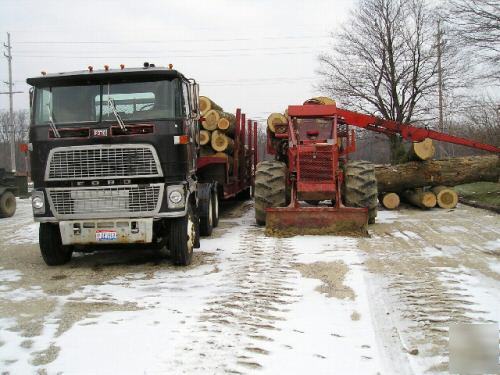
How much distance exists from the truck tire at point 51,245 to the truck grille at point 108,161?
3.08 feet

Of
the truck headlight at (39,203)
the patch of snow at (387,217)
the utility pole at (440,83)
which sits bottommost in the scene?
the patch of snow at (387,217)

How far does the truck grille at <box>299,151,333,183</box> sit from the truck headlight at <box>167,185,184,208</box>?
393 cm

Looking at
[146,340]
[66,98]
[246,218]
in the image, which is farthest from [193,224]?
[246,218]

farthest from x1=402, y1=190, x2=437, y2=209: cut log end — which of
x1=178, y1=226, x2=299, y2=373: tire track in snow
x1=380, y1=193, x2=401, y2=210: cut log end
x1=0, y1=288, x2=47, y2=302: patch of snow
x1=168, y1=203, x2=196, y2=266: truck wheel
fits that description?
x1=0, y1=288, x2=47, y2=302: patch of snow

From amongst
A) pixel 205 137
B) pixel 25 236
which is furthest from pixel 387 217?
pixel 25 236

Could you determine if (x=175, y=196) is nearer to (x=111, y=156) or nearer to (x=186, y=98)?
(x=111, y=156)

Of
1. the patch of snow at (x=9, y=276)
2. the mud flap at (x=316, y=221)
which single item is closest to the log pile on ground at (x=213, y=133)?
the mud flap at (x=316, y=221)

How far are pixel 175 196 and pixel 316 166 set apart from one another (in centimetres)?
416

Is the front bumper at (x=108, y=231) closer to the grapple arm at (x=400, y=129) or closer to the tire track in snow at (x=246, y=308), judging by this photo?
the tire track in snow at (x=246, y=308)

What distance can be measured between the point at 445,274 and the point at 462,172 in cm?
887

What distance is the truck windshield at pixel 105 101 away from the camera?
722 centimetres

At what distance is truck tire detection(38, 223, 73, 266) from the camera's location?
24.5 ft

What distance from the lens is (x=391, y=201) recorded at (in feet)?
49.1

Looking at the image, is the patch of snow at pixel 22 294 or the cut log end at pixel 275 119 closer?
the patch of snow at pixel 22 294
